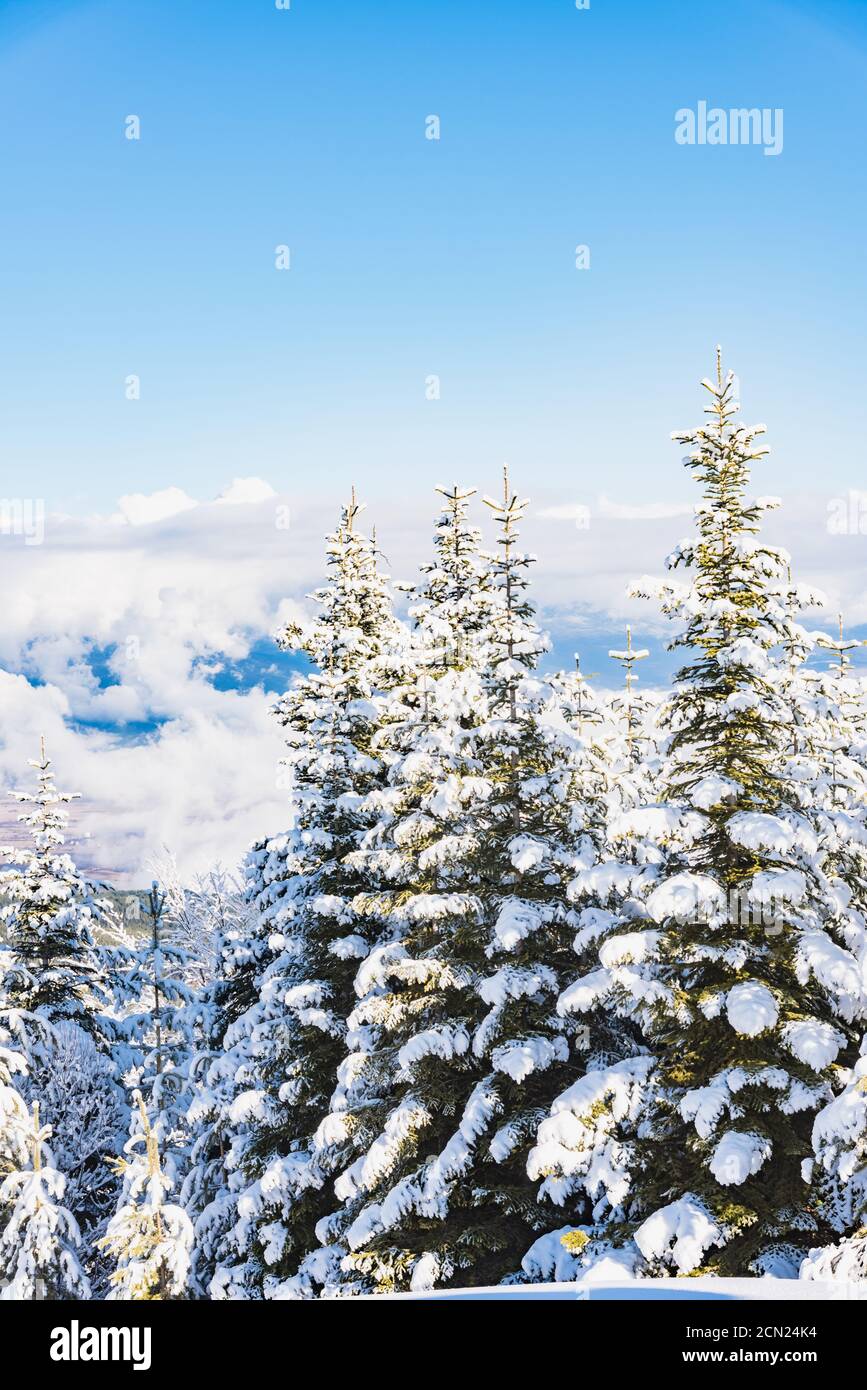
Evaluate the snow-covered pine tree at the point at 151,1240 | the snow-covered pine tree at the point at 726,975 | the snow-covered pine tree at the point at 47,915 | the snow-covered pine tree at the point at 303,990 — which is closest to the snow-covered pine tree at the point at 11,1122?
the snow-covered pine tree at the point at 303,990

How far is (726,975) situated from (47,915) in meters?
17.6

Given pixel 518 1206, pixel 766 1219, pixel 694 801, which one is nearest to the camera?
pixel 766 1219

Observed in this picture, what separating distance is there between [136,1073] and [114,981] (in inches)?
208

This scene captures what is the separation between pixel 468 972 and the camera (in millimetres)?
15227

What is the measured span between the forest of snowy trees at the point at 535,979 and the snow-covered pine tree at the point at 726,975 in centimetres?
4

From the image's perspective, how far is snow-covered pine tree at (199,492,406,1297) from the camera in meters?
17.8

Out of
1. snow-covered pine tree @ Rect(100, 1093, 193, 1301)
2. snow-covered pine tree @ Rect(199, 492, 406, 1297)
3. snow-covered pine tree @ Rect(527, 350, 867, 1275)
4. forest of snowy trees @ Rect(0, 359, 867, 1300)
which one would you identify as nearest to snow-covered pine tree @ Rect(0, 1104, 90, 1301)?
forest of snowy trees @ Rect(0, 359, 867, 1300)

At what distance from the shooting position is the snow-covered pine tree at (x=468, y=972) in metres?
14.3

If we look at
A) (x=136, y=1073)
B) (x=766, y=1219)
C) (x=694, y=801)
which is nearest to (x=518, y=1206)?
(x=766, y=1219)

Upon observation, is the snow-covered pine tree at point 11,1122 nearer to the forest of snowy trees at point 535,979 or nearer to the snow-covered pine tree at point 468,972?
the forest of snowy trees at point 535,979

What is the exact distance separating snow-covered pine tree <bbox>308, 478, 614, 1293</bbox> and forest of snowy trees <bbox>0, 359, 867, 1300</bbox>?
0.06 metres
